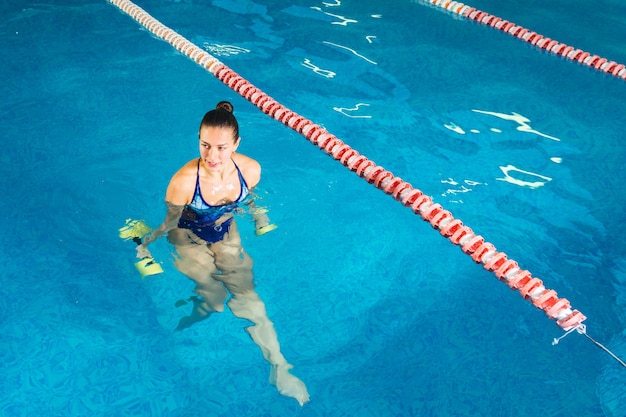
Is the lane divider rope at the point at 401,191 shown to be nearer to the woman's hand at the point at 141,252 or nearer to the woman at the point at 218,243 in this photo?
the woman at the point at 218,243

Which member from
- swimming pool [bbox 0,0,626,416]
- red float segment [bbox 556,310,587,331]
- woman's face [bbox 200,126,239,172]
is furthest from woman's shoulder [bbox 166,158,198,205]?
red float segment [bbox 556,310,587,331]

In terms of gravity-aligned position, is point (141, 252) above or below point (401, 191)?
below

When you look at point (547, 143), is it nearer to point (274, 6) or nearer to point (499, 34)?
point (499, 34)

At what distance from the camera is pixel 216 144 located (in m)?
3.26

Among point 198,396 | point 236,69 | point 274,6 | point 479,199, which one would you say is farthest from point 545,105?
point 198,396

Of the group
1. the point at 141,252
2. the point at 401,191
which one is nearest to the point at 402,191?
the point at 401,191

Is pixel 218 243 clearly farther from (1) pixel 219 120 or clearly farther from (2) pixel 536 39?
(2) pixel 536 39

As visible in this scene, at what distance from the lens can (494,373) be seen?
11.8 ft

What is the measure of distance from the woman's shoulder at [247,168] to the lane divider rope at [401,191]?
1.32m

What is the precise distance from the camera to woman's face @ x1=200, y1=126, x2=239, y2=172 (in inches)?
127

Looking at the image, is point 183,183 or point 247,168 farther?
point 247,168

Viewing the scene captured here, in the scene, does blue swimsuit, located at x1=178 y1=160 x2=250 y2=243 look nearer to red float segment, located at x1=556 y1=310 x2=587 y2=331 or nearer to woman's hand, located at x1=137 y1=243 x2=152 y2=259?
woman's hand, located at x1=137 y1=243 x2=152 y2=259

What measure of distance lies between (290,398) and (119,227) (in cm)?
187

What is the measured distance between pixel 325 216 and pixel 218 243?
1.26m
